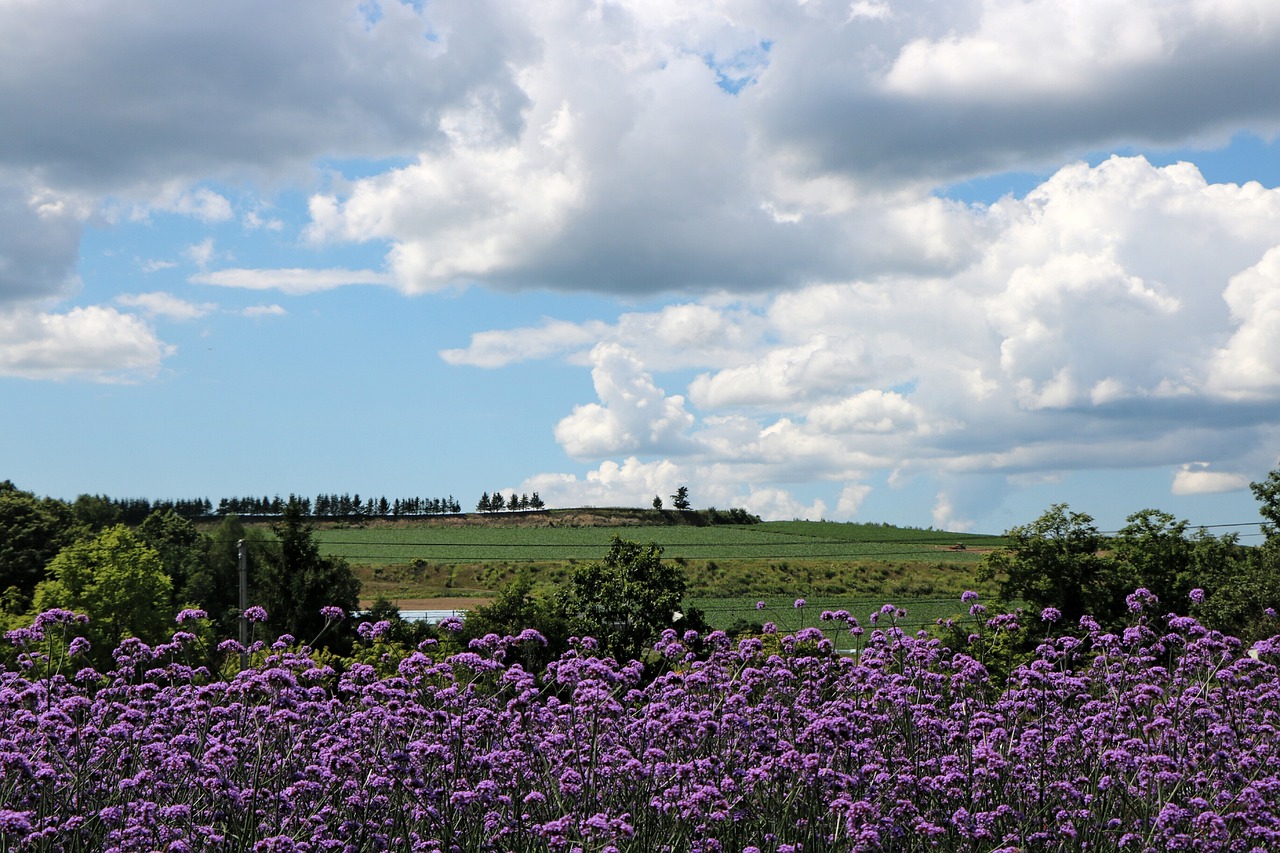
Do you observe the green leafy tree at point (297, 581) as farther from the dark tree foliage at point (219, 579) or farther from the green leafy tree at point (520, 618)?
the dark tree foliage at point (219, 579)

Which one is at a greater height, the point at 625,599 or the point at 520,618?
the point at 625,599

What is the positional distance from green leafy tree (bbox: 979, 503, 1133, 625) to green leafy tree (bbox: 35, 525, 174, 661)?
2426 centimetres

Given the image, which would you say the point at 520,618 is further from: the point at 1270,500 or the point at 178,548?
the point at 178,548

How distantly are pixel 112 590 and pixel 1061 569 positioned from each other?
27.5 meters

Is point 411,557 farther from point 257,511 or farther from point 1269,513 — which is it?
point 1269,513

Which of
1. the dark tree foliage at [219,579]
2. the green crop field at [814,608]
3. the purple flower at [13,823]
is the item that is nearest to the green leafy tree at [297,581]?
the dark tree foliage at [219,579]

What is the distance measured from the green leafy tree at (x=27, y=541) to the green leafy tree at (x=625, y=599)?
2663cm

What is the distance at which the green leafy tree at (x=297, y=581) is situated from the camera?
113ft

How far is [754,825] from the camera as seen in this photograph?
671 cm

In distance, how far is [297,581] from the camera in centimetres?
3444

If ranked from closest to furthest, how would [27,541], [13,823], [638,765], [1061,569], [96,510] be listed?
[13,823]
[638,765]
[1061,569]
[27,541]
[96,510]

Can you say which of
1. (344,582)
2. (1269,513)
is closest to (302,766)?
(1269,513)

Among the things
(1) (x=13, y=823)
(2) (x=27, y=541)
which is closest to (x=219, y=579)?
(2) (x=27, y=541)

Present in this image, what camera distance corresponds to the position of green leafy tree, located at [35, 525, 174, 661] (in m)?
34.1
